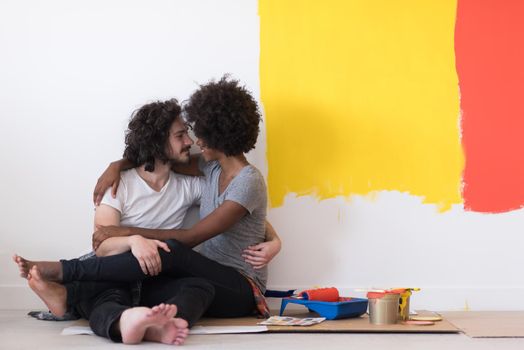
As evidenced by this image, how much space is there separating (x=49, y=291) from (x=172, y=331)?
47 centimetres

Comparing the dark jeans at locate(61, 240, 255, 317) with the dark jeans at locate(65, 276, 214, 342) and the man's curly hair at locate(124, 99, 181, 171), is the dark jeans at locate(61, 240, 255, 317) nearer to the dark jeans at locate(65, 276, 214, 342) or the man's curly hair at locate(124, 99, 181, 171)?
the dark jeans at locate(65, 276, 214, 342)

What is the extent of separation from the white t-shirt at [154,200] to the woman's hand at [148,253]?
0.34m

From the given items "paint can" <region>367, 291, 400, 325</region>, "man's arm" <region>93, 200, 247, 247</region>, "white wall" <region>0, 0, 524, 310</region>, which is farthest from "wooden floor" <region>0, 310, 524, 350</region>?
"white wall" <region>0, 0, 524, 310</region>

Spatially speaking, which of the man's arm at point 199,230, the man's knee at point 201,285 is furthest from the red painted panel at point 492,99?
the man's knee at point 201,285

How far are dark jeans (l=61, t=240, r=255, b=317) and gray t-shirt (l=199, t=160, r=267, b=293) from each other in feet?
0.33

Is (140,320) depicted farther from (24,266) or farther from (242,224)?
(242,224)

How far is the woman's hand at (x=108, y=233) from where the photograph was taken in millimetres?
2303

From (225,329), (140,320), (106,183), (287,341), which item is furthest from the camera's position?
(106,183)

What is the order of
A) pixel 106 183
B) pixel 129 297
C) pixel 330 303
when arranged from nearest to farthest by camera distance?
1. pixel 129 297
2. pixel 330 303
3. pixel 106 183

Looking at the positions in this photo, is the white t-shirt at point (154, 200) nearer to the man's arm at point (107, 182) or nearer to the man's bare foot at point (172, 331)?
the man's arm at point (107, 182)

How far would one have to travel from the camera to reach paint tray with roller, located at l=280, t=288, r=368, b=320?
2344mm

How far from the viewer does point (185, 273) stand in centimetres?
223

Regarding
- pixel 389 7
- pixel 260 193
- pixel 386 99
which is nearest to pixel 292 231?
pixel 260 193

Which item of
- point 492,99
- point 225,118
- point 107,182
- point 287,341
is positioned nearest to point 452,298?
point 492,99
